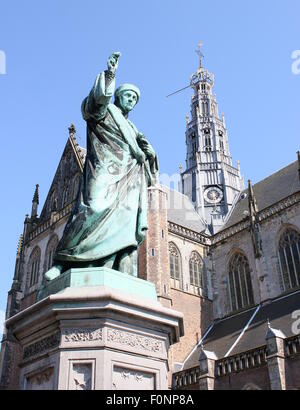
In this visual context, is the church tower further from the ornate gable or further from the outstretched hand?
the outstretched hand

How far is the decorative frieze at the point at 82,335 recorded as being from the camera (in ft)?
11.5

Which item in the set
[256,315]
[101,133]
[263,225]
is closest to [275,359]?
[256,315]

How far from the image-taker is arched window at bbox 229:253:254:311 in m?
26.3

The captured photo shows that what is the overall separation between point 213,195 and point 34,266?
16389 millimetres

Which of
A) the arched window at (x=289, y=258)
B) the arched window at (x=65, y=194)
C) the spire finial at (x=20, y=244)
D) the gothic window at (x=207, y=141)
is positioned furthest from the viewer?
the gothic window at (x=207, y=141)

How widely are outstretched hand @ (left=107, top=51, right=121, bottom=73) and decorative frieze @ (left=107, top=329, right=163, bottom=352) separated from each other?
253cm

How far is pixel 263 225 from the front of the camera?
87.6 feet

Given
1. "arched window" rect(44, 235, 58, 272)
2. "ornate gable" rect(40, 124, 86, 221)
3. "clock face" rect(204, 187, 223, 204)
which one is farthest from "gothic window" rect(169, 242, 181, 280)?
"clock face" rect(204, 187, 223, 204)

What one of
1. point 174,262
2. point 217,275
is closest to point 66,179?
point 174,262

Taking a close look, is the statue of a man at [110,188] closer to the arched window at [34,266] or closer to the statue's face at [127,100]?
the statue's face at [127,100]

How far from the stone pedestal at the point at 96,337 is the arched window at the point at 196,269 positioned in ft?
79.4

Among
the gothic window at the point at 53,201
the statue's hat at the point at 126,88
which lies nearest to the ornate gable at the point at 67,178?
the gothic window at the point at 53,201

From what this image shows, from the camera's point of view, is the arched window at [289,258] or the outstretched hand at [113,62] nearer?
the outstretched hand at [113,62]

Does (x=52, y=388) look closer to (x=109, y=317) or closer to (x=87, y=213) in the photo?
(x=109, y=317)
